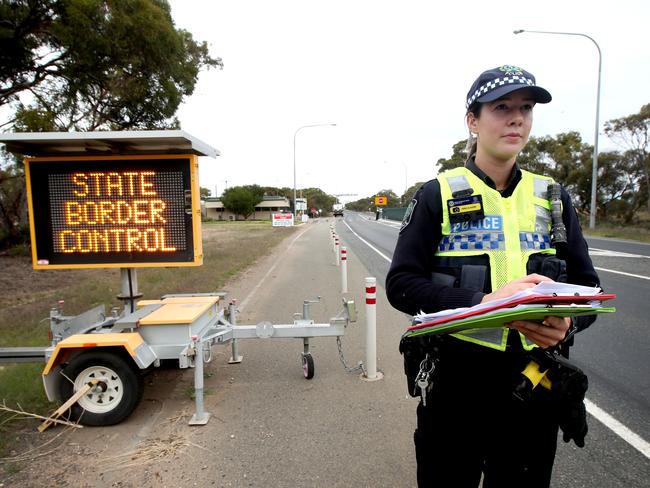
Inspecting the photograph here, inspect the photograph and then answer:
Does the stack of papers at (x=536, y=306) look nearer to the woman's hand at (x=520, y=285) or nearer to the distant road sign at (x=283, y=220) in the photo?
the woman's hand at (x=520, y=285)

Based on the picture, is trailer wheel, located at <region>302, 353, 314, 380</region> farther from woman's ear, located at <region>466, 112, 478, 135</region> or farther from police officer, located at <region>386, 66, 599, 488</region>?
woman's ear, located at <region>466, 112, 478, 135</region>

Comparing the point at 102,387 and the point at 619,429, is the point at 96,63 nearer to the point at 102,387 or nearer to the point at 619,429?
the point at 102,387

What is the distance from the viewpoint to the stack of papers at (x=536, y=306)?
4.05 feet

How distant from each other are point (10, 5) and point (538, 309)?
45.2 feet

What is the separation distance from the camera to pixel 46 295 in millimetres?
9367

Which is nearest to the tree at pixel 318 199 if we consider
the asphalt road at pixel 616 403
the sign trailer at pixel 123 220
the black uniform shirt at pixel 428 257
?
the asphalt road at pixel 616 403

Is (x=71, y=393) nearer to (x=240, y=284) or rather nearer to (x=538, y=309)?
(x=538, y=309)

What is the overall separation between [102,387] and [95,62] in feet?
35.6

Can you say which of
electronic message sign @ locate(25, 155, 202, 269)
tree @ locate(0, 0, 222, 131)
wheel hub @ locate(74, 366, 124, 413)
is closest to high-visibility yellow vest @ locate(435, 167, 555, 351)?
electronic message sign @ locate(25, 155, 202, 269)

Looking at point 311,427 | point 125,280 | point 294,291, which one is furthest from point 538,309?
point 294,291

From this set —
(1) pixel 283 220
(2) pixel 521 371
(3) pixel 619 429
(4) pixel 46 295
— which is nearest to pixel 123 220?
(2) pixel 521 371

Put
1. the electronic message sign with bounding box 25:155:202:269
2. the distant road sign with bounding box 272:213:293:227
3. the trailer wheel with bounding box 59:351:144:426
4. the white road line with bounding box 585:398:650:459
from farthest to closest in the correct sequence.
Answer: the distant road sign with bounding box 272:213:293:227 → the electronic message sign with bounding box 25:155:202:269 → the trailer wheel with bounding box 59:351:144:426 → the white road line with bounding box 585:398:650:459

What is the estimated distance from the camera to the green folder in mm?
1243

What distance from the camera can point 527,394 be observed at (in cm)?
147
